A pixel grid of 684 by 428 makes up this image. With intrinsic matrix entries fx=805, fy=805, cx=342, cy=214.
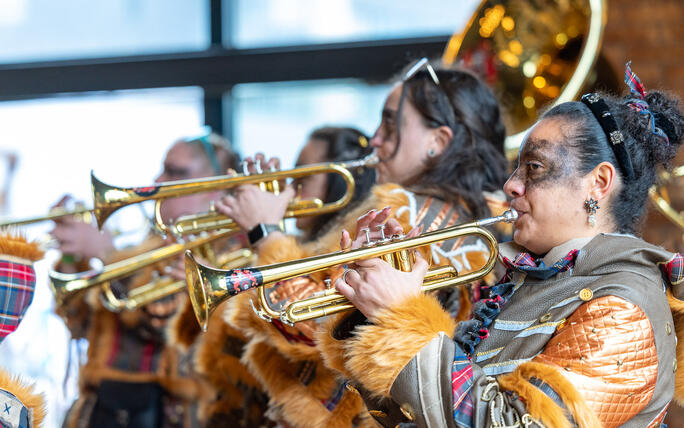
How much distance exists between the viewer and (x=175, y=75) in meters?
5.23

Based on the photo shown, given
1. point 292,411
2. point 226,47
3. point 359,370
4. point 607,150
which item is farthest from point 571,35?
point 226,47

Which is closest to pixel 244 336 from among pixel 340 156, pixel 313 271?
pixel 340 156

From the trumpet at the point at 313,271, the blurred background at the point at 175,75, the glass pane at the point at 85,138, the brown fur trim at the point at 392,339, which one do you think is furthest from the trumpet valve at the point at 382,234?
the glass pane at the point at 85,138

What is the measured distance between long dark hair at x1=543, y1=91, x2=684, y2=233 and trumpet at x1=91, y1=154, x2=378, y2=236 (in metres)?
1.00

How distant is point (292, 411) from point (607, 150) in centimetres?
123

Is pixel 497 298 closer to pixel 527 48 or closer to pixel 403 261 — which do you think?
pixel 403 261

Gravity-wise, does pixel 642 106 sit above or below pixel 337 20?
below

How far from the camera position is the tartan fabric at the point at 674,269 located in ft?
5.25

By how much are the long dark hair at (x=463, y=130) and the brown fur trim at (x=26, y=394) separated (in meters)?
1.15

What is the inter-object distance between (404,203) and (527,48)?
4.13ft

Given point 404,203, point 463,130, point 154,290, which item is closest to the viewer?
point 404,203

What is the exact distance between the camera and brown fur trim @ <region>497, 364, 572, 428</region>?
1.36 metres

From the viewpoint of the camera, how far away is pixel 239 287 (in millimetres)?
1768

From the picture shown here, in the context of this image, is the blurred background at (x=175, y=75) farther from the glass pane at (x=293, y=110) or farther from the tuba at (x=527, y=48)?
the tuba at (x=527, y=48)
